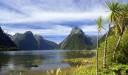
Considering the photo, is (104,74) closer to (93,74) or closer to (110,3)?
(93,74)

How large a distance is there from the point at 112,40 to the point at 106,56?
3.16 meters

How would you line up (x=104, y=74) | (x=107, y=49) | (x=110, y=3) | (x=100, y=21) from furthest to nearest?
1. (x=107, y=49)
2. (x=110, y=3)
3. (x=104, y=74)
4. (x=100, y=21)

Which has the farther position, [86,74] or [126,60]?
[126,60]

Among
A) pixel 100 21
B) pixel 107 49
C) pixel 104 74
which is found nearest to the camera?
pixel 100 21

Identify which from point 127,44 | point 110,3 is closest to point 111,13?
point 110,3

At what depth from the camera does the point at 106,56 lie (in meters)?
54.1

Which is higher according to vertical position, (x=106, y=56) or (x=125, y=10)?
(x=125, y=10)

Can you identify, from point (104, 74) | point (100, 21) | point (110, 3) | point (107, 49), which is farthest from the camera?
point (107, 49)

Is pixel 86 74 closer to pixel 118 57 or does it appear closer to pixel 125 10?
pixel 118 57

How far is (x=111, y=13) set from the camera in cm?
5291

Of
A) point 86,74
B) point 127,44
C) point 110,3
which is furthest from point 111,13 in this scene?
point 86,74

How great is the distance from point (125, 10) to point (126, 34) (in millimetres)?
4749

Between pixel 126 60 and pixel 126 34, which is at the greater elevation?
pixel 126 34

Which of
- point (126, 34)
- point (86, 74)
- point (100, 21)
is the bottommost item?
point (86, 74)
